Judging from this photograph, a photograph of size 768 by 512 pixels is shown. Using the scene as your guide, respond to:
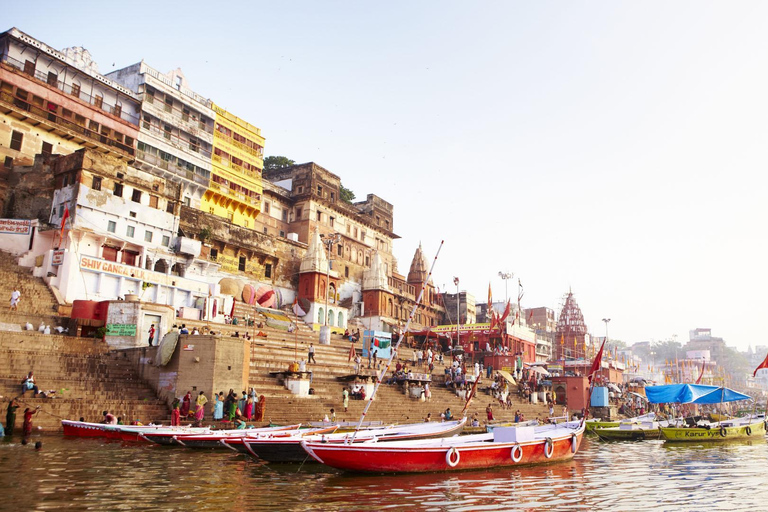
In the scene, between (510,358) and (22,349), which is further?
(510,358)

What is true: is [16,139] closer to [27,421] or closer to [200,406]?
[27,421]

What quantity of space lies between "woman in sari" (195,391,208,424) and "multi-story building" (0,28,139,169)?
2151cm

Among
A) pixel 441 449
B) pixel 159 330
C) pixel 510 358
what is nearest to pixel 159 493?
pixel 441 449

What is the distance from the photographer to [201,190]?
42.5 meters

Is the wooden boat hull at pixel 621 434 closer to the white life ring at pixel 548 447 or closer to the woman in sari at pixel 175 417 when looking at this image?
the white life ring at pixel 548 447

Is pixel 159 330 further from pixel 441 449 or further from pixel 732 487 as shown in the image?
pixel 732 487

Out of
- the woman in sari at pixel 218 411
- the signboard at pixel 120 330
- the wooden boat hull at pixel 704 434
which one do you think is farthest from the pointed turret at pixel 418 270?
the woman in sari at pixel 218 411

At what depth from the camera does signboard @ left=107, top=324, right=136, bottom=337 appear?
76.8ft

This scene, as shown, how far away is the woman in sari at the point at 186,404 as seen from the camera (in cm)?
1853

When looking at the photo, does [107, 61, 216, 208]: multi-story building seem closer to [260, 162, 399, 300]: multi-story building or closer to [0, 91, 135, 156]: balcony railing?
[0, 91, 135, 156]: balcony railing

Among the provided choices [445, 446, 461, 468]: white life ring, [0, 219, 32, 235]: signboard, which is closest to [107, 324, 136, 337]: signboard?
[0, 219, 32, 235]: signboard

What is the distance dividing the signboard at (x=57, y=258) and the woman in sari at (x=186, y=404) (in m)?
13.1

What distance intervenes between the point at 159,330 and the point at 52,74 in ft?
64.5

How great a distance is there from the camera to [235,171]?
4584 centimetres
